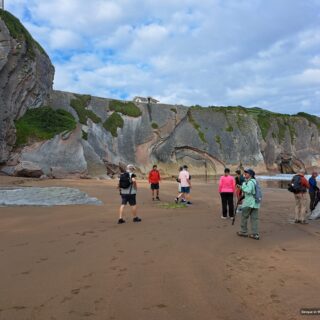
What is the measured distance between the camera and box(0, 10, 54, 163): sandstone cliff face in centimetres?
2900

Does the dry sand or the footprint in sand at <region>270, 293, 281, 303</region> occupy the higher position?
the dry sand

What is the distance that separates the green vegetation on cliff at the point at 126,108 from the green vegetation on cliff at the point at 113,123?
747mm

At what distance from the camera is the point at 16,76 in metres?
31.4

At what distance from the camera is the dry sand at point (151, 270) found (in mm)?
4449

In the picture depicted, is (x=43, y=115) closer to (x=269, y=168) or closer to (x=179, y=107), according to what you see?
(x=179, y=107)

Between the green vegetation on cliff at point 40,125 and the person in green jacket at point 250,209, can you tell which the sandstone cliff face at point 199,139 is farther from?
the person in green jacket at point 250,209

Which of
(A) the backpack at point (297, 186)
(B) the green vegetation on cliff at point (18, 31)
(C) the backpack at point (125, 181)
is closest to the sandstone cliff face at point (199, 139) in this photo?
(B) the green vegetation on cliff at point (18, 31)

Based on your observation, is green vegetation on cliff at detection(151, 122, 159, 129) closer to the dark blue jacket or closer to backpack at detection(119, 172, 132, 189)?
the dark blue jacket

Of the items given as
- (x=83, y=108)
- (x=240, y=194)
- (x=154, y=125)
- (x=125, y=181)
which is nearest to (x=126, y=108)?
(x=154, y=125)

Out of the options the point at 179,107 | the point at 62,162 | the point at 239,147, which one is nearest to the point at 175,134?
the point at 179,107

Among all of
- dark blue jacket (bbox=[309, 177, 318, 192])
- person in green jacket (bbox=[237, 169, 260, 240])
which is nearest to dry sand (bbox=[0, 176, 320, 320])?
person in green jacket (bbox=[237, 169, 260, 240])

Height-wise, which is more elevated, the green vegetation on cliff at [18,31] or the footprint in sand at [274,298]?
the green vegetation on cliff at [18,31]

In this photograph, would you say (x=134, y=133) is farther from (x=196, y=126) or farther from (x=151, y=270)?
(x=151, y=270)

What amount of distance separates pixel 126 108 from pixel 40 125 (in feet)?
52.4
